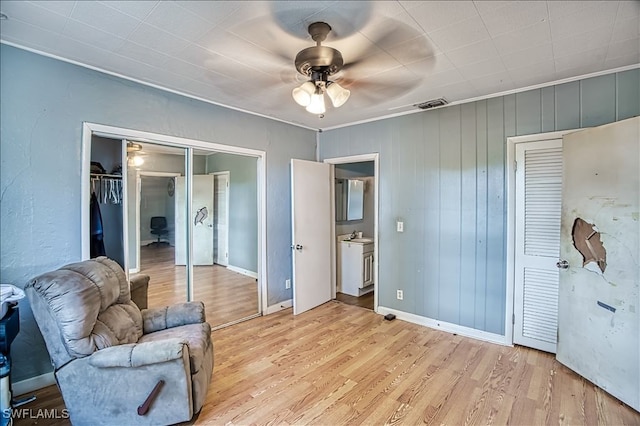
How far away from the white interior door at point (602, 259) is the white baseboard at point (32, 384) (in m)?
4.16

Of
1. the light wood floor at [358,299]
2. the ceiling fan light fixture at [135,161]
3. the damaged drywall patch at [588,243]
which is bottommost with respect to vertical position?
the light wood floor at [358,299]

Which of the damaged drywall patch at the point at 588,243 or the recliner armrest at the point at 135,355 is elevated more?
the damaged drywall patch at the point at 588,243

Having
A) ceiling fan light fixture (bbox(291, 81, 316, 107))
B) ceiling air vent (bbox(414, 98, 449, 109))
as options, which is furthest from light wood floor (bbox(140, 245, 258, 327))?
ceiling air vent (bbox(414, 98, 449, 109))

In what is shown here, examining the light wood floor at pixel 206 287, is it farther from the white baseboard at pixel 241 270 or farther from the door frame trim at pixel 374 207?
the door frame trim at pixel 374 207

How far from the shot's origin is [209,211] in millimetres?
3881

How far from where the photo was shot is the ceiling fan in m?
1.91

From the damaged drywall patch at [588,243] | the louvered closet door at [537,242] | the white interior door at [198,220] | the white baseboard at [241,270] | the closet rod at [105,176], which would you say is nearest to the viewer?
the damaged drywall patch at [588,243]

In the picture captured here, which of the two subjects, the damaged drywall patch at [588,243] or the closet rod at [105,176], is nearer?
the damaged drywall patch at [588,243]

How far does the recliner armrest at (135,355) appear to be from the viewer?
5.88ft

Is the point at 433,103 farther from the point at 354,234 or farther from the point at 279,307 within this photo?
the point at 279,307

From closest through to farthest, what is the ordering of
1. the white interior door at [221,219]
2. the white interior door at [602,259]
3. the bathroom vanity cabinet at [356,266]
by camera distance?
the white interior door at [602,259]
the white interior door at [221,219]
the bathroom vanity cabinet at [356,266]

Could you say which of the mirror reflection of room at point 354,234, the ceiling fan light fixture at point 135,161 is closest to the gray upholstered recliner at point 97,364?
the ceiling fan light fixture at point 135,161

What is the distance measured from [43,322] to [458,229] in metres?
3.50

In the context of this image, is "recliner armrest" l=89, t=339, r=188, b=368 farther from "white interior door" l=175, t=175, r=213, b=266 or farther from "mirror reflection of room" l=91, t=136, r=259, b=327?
"white interior door" l=175, t=175, r=213, b=266
